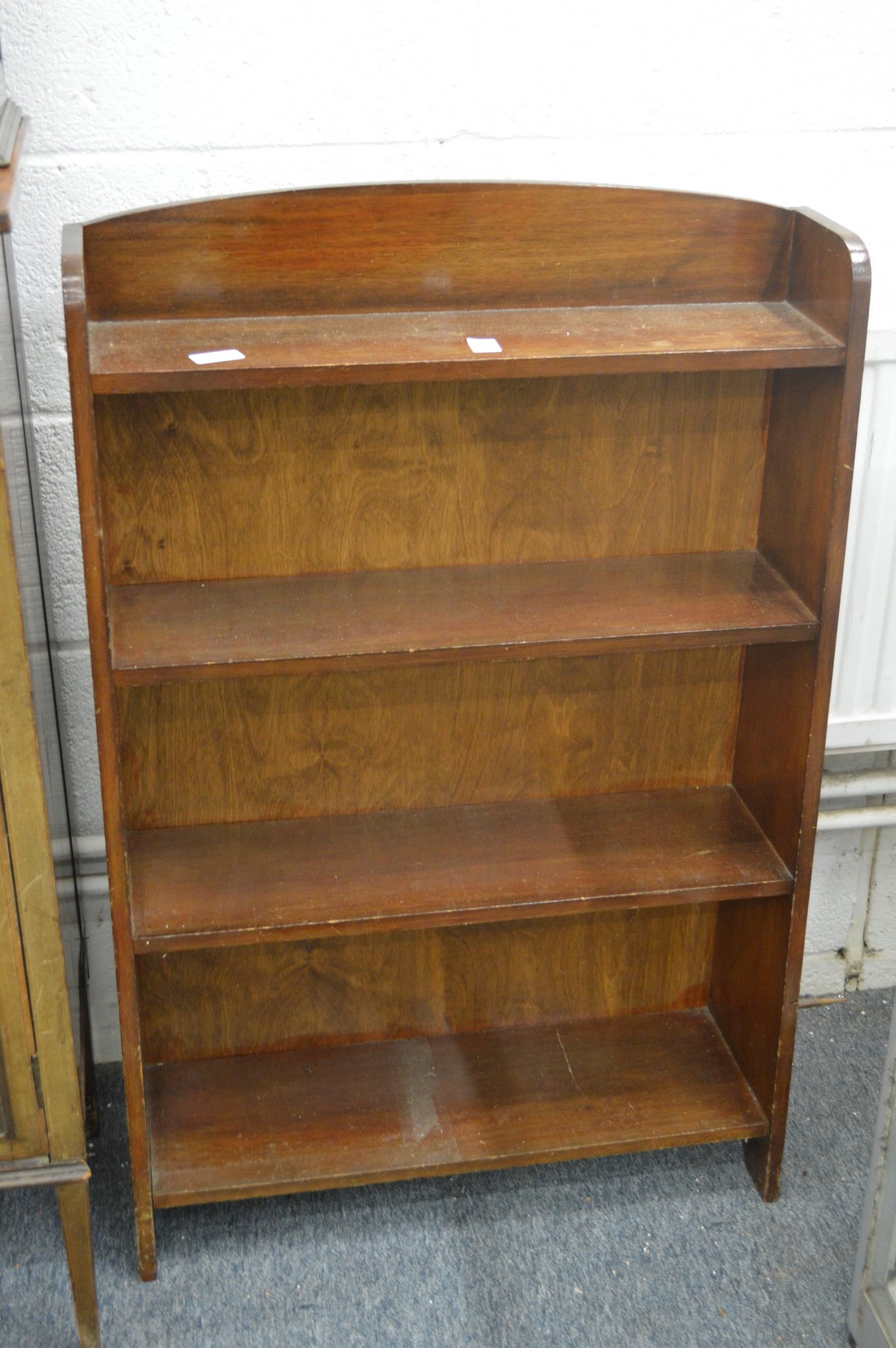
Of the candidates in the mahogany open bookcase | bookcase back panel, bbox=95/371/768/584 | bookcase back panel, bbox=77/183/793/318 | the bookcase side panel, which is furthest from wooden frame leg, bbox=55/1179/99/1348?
bookcase back panel, bbox=77/183/793/318

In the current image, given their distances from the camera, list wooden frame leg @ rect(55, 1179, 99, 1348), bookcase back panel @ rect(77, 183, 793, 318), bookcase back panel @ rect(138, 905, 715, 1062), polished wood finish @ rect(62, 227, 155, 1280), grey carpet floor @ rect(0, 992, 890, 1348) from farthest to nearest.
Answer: bookcase back panel @ rect(138, 905, 715, 1062) → grey carpet floor @ rect(0, 992, 890, 1348) → wooden frame leg @ rect(55, 1179, 99, 1348) → bookcase back panel @ rect(77, 183, 793, 318) → polished wood finish @ rect(62, 227, 155, 1280)

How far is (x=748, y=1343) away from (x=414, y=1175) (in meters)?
0.45

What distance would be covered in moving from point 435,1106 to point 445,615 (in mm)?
701

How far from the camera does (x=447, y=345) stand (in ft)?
4.85

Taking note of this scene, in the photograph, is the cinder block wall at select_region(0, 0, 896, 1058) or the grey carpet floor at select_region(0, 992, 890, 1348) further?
the grey carpet floor at select_region(0, 992, 890, 1348)

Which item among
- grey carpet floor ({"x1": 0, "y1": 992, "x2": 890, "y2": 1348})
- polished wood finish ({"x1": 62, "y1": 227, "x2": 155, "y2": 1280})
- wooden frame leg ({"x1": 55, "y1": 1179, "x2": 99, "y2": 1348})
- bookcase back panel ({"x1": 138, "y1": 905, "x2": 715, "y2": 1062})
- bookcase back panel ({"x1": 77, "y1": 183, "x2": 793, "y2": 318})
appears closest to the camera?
polished wood finish ({"x1": 62, "y1": 227, "x2": 155, "y2": 1280})

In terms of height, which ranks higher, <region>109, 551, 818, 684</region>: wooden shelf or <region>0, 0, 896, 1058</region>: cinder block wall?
<region>0, 0, 896, 1058</region>: cinder block wall

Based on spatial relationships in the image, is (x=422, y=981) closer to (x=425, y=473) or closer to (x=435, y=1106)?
(x=435, y=1106)

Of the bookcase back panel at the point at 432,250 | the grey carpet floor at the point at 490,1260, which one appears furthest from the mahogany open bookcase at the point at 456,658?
the grey carpet floor at the point at 490,1260

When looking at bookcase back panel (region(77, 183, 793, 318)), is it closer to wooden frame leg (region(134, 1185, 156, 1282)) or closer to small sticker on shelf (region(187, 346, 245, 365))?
small sticker on shelf (region(187, 346, 245, 365))

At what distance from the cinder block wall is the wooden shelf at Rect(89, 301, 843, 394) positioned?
0.24m

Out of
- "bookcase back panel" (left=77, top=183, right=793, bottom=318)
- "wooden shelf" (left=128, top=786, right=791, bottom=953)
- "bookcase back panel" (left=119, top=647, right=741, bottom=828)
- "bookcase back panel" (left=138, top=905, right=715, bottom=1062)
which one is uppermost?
"bookcase back panel" (left=77, top=183, right=793, bottom=318)

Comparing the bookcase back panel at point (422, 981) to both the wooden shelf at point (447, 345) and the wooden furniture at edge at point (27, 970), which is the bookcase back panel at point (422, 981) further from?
the wooden shelf at point (447, 345)

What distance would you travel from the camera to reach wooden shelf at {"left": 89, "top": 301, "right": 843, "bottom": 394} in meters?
1.41
